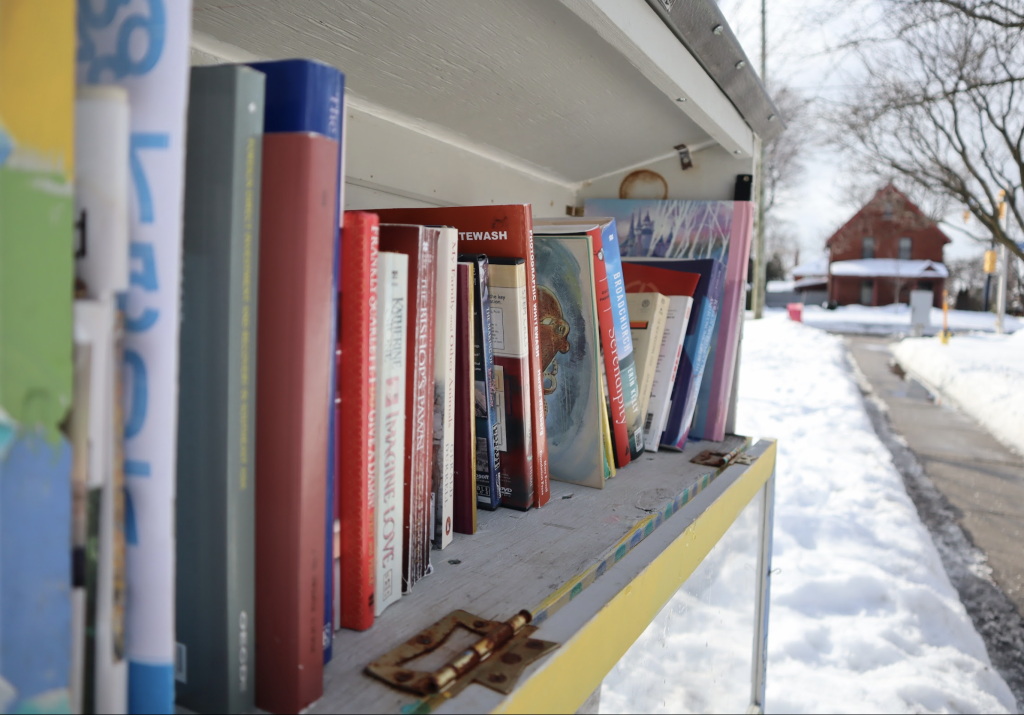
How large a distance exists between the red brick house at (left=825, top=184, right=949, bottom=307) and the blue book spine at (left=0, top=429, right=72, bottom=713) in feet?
95.2

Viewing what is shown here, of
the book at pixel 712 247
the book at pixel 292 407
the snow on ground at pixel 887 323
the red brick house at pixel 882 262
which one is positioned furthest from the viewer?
the red brick house at pixel 882 262

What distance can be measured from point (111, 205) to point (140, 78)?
0.06m

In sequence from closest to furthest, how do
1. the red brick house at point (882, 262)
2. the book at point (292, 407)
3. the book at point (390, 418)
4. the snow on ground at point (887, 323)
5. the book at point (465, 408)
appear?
1. the book at point (292, 407)
2. the book at point (390, 418)
3. the book at point (465, 408)
4. the snow on ground at point (887, 323)
5. the red brick house at point (882, 262)

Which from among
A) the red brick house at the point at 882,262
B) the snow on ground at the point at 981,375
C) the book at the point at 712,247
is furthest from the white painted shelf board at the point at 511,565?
the red brick house at the point at 882,262

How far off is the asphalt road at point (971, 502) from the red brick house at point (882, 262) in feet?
74.1

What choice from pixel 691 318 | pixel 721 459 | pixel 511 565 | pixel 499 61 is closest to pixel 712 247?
pixel 691 318

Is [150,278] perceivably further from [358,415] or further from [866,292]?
[866,292]

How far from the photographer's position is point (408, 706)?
1.35ft

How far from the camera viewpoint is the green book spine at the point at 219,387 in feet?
1.15

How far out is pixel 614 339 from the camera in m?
0.88

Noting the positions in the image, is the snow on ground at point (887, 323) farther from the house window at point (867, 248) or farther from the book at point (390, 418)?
the book at point (390, 418)

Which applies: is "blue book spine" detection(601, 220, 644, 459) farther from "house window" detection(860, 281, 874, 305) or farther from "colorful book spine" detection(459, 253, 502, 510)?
"house window" detection(860, 281, 874, 305)

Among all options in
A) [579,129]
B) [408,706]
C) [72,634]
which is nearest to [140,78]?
[72,634]

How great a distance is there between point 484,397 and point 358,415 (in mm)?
235
